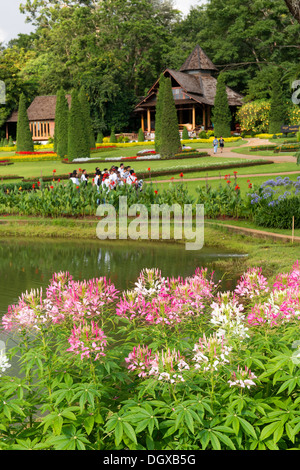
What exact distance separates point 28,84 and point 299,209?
46.8 m

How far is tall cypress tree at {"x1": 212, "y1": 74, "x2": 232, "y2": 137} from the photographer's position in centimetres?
4150

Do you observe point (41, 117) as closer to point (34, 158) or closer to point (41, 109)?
point (41, 109)

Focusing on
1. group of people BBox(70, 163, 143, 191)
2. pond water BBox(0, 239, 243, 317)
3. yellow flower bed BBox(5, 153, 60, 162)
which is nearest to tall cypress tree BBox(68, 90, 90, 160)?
yellow flower bed BBox(5, 153, 60, 162)

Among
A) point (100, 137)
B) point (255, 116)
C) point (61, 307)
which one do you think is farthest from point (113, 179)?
point (100, 137)

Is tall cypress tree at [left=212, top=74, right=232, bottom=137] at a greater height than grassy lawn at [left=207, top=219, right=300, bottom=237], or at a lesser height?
greater

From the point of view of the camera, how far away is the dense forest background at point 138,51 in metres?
45.9

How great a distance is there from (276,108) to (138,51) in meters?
18.3

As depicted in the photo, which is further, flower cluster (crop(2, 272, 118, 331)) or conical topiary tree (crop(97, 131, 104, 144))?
conical topiary tree (crop(97, 131, 104, 144))

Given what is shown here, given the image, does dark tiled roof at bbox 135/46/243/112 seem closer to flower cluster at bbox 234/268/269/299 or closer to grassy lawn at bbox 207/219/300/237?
grassy lawn at bbox 207/219/300/237

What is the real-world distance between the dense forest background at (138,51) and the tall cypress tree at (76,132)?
1557 cm

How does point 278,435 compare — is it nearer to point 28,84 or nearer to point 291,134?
point 291,134

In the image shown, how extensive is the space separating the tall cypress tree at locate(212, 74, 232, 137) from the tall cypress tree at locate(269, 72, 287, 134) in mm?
3196

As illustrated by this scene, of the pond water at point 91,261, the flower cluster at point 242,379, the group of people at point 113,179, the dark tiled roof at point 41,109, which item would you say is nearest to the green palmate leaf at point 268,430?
the flower cluster at point 242,379

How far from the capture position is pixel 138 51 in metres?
53.3
